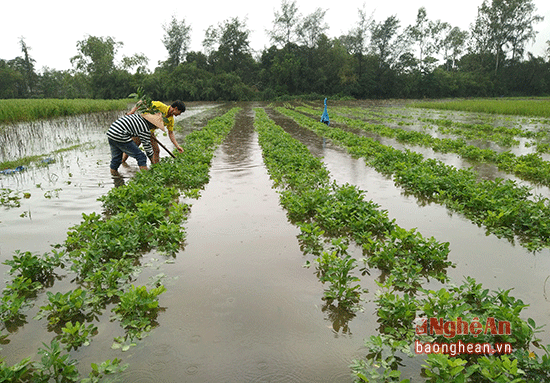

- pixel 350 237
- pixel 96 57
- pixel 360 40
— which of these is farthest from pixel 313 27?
pixel 350 237

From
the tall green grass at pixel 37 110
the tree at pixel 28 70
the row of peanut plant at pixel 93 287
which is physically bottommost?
the row of peanut plant at pixel 93 287

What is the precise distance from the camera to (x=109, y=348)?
2785 millimetres

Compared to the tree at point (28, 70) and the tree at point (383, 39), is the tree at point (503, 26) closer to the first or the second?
the tree at point (383, 39)

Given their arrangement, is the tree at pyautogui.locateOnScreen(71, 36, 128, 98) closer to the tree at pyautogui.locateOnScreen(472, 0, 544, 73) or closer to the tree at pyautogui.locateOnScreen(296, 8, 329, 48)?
the tree at pyautogui.locateOnScreen(296, 8, 329, 48)

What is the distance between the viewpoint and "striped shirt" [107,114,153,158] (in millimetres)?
7586

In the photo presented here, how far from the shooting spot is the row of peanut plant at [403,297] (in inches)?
94.3

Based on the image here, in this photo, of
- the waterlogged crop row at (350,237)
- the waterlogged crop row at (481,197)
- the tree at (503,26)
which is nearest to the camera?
the waterlogged crop row at (350,237)

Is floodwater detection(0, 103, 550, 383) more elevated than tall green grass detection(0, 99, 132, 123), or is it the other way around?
tall green grass detection(0, 99, 132, 123)

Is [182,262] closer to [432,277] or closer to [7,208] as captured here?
[432,277]

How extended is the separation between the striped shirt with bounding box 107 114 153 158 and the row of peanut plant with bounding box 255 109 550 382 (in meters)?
4.24

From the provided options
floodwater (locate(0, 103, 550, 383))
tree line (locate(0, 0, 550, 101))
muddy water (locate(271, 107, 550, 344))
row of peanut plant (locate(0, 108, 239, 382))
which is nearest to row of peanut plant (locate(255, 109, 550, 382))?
floodwater (locate(0, 103, 550, 383))

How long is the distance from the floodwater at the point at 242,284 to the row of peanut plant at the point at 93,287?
0.12 meters

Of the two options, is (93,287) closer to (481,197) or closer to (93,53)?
(481,197)

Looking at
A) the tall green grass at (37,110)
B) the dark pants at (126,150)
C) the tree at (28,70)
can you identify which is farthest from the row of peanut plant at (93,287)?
the tree at (28,70)
